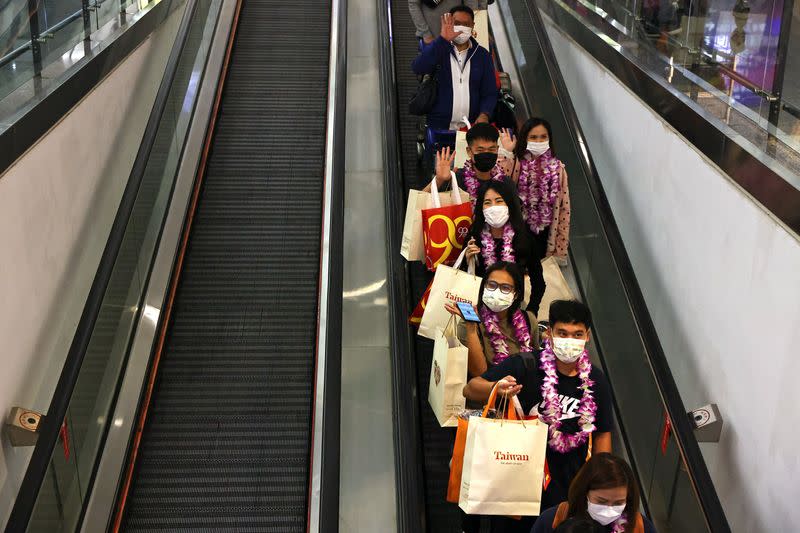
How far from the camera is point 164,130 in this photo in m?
7.50

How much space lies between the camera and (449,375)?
4.91 meters

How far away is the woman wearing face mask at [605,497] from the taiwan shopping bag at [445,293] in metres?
1.88

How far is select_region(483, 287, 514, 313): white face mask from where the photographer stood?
4.87m

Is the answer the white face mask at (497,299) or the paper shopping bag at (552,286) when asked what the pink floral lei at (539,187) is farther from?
the white face mask at (497,299)

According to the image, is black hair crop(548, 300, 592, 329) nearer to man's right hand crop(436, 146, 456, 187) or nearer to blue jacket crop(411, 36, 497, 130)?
man's right hand crop(436, 146, 456, 187)

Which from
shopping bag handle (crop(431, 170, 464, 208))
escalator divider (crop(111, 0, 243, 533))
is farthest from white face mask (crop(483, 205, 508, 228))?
escalator divider (crop(111, 0, 243, 533))

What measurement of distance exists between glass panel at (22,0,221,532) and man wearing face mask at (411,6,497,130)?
196 cm

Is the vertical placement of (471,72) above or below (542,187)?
above

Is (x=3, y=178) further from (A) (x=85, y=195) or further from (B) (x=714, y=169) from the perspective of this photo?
(B) (x=714, y=169)

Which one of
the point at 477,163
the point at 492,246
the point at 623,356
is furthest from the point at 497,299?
the point at 477,163

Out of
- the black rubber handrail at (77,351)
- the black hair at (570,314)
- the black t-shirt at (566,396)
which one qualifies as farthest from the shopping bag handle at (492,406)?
the black rubber handrail at (77,351)

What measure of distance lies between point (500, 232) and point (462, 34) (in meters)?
2.56

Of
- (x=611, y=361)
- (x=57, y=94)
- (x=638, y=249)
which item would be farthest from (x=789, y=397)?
(x=57, y=94)

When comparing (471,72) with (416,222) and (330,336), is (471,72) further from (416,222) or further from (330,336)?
(330,336)
